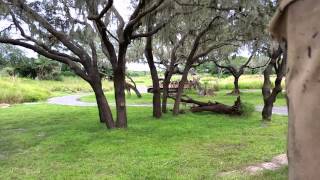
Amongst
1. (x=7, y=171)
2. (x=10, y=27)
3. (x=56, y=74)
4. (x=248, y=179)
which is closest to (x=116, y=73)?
(x=10, y=27)

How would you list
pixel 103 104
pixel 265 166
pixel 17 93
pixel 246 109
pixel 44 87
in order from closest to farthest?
pixel 265 166, pixel 103 104, pixel 246 109, pixel 17 93, pixel 44 87

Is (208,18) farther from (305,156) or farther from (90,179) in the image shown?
(305,156)

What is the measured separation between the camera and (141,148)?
9945mm

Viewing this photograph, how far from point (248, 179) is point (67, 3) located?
778 centimetres

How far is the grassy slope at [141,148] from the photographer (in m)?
7.70

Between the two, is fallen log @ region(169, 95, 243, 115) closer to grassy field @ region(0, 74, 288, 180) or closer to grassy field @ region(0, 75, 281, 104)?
grassy field @ region(0, 74, 288, 180)

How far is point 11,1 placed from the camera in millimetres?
11633

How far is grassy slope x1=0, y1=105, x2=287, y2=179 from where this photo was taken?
7.70m

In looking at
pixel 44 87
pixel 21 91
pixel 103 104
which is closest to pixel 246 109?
pixel 103 104

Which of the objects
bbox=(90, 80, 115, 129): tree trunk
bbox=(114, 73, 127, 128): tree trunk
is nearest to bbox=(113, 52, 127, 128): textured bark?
bbox=(114, 73, 127, 128): tree trunk

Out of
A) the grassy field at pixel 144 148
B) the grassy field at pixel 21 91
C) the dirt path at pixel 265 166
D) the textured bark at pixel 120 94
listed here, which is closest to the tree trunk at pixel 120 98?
the textured bark at pixel 120 94

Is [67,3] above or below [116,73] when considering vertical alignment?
above

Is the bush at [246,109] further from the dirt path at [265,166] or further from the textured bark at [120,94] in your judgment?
the dirt path at [265,166]

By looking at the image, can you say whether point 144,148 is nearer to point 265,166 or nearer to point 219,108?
point 265,166
